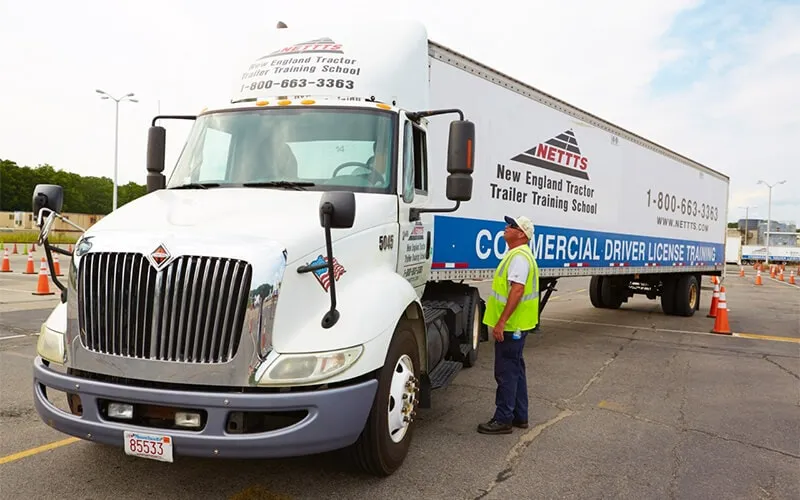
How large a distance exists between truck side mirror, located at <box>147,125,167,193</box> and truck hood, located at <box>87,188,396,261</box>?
78 cm

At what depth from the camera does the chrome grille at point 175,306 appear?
133 inches

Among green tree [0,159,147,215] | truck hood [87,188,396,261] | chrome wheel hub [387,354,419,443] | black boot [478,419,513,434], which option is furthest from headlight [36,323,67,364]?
green tree [0,159,147,215]

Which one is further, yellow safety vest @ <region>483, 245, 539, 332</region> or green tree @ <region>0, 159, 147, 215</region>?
green tree @ <region>0, 159, 147, 215</region>

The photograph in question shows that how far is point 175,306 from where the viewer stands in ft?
11.2

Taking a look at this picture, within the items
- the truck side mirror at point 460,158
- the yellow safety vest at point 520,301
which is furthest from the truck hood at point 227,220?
the yellow safety vest at point 520,301

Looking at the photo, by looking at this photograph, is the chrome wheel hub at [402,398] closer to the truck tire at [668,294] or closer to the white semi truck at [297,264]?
the white semi truck at [297,264]

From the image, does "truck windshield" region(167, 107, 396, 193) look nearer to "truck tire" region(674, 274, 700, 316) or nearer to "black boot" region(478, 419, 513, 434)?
"black boot" region(478, 419, 513, 434)

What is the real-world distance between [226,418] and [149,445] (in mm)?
438

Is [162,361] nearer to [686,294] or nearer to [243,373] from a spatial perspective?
[243,373]

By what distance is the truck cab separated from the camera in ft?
11.1

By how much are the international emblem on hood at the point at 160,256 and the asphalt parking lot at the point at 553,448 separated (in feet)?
4.78

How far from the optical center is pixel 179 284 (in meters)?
3.41

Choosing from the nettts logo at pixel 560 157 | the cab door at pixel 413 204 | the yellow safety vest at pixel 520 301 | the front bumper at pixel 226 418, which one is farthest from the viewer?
the nettts logo at pixel 560 157

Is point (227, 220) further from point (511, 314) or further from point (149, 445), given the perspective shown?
point (511, 314)
